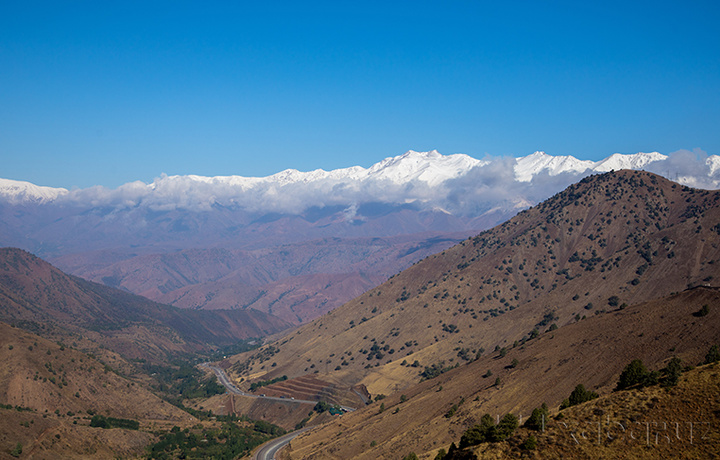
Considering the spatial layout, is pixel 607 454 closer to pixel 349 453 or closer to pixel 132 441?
pixel 349 453

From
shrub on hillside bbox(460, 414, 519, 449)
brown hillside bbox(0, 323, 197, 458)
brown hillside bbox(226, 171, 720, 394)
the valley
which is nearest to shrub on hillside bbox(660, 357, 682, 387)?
the valley

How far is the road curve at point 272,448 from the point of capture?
324 ft

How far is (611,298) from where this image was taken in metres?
151

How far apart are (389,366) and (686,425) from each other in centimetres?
12471

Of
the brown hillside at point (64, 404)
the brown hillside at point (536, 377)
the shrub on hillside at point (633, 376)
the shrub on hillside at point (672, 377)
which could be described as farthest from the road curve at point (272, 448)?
the shrub on hillside at point (672, 377)

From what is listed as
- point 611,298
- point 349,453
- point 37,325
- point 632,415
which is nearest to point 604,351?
point 349,453

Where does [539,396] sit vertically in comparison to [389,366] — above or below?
above

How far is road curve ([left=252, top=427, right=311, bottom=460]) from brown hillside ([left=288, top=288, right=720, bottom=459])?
13.2 ft

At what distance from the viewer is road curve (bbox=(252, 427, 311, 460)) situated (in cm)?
9879

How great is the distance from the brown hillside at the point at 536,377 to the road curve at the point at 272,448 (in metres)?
4.04

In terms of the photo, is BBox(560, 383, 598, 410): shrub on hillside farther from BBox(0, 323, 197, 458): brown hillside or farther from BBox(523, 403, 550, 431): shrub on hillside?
BBox(0, 323, 197, 458): brown hillside

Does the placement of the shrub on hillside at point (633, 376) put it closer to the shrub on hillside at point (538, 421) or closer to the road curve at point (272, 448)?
the shrub on hillside at point (538, 421)

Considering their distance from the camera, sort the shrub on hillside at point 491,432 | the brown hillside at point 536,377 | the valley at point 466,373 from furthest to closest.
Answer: the brown hillside at point 536,377 < the valley at point 466,373 < the shrub on hillside at point 491,432

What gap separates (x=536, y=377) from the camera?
8288 cm
